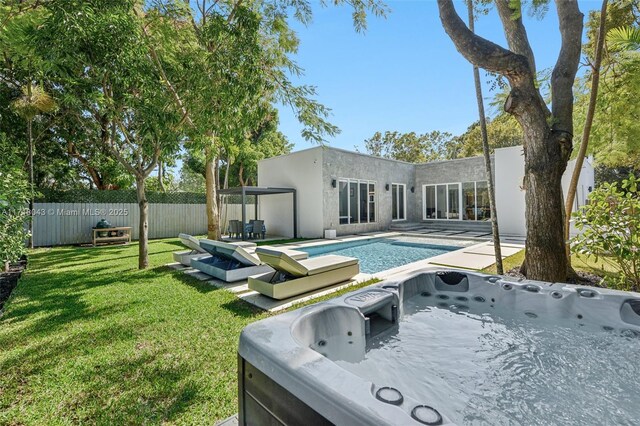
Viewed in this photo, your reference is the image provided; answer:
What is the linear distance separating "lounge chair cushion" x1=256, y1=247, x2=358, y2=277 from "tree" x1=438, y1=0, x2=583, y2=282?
3517mm

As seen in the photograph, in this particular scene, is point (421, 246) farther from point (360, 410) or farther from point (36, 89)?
point (36, 89)

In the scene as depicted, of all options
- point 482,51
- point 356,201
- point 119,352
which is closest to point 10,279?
point 119,352

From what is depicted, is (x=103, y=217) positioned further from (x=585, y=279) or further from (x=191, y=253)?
(x=585, y=279)

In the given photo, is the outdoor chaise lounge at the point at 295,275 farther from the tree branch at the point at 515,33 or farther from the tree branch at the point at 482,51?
the tree branch at the point at 515,33

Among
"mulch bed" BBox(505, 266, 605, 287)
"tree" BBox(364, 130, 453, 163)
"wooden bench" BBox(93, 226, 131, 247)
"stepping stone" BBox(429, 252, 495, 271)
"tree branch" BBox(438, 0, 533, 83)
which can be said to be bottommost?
"mulch bed" BBox(505, 266, 605, 287)

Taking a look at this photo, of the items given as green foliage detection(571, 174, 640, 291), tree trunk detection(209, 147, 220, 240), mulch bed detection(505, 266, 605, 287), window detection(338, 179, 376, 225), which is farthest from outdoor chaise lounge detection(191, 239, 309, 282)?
window detection(338, 179, 376, 225)

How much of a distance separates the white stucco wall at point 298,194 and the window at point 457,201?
8.37 metres

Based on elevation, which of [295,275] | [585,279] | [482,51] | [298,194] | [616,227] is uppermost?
[482,51]

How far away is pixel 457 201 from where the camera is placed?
17.5 metres

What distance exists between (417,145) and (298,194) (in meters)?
25.5

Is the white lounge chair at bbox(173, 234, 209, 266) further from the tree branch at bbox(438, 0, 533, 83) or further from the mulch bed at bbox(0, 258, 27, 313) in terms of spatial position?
the tree branch at bbox(438, 0, 533, 83)

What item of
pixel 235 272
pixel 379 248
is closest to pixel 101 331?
pixel 235 272

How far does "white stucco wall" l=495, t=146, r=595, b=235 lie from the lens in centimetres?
1344

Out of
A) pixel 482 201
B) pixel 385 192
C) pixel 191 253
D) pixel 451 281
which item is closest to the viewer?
pixel 451 281
